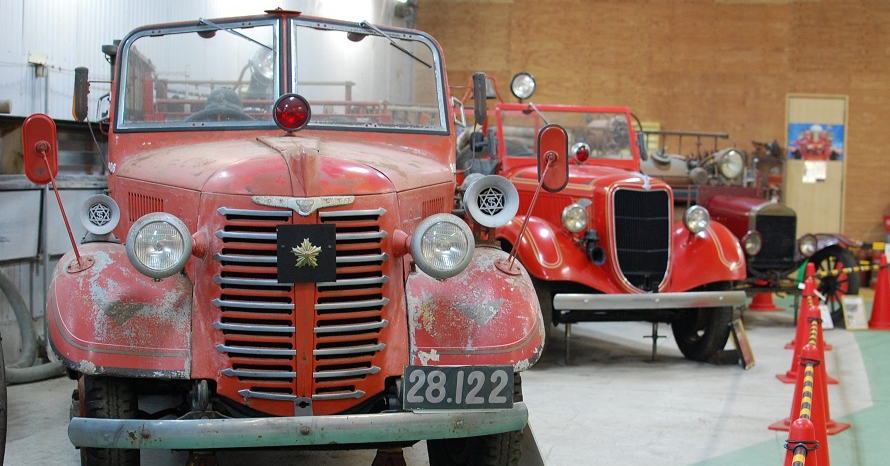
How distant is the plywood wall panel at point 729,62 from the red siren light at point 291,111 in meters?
11.1

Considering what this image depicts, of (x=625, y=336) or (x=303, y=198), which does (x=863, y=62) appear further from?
(x=303, y=198)

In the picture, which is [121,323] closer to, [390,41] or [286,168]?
[286,168]

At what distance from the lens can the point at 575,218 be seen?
7.78m

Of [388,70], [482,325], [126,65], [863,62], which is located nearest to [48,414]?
[126,65]

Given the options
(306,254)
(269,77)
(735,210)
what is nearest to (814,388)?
(306,254)

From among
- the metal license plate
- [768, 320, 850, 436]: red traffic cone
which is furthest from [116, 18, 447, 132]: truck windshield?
[768, 320, 850, 436]: red traffic cone

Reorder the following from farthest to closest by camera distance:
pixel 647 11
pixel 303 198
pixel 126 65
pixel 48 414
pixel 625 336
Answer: pixel 647 11, pixel 625 336, pixel 48 414, pixel 126 65, pixel 303 198

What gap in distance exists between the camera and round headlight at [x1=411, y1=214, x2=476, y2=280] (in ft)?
11.8

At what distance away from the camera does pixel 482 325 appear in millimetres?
3811

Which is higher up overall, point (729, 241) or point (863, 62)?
point (863, 62)

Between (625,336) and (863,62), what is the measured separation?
7991 mm

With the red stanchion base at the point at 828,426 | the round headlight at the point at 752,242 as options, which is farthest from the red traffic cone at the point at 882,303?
the red stanchion base at the point at 828,426

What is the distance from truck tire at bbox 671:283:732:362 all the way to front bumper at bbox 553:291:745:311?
448mm

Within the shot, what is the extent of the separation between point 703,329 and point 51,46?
5633 millimetres
